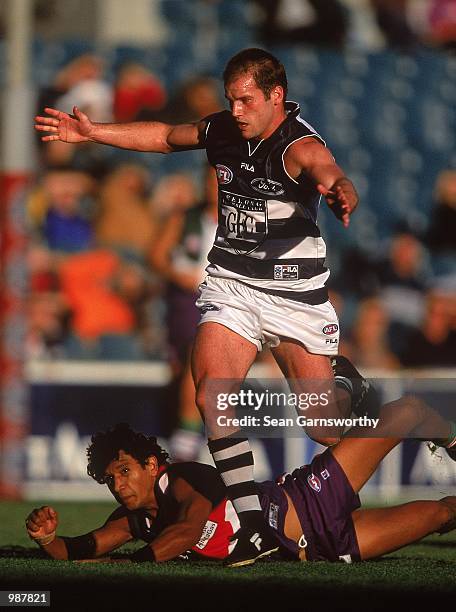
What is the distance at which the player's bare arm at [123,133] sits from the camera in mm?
4910

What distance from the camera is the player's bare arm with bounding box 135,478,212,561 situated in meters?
4.45

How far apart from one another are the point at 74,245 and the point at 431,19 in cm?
388

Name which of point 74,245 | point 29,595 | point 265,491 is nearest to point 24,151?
point 74,245

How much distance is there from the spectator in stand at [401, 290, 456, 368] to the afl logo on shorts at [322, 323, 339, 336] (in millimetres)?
3345

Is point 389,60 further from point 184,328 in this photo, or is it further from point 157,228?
point 184,328

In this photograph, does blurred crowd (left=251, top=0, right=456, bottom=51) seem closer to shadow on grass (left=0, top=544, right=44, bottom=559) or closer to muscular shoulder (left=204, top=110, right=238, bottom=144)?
muscular shoulder (left=204, top=110, right=238, bottom=144)

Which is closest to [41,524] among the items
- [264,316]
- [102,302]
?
[264,316]

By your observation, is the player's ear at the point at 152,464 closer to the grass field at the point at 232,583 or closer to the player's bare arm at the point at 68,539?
the player's bare arm at the point at 68,539

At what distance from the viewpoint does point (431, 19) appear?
35.1ft

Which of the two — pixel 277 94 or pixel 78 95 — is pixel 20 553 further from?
pixel 78 95

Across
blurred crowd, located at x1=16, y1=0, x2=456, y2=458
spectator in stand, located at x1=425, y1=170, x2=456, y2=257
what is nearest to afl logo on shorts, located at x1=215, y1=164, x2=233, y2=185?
blurred crowd, located at x1=16, y1=0, x2=456, y2=458

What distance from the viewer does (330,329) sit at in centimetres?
506

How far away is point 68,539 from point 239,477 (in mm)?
663

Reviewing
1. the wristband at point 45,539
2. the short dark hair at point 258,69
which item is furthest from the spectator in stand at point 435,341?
the wristband at point 45,539
